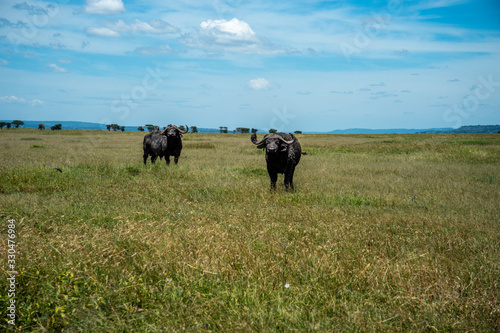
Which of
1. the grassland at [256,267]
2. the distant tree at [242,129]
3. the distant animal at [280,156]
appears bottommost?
the grassland at [256,267]

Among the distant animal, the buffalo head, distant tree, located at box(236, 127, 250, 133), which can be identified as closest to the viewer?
the buffalo head

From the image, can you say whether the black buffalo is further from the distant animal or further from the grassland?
the grassland

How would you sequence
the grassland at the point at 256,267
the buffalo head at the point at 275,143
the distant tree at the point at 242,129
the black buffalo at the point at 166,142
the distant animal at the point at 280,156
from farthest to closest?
1. the distant tree at the point at 242,129
2. the black buffalo at the point at 166,142
3. the distant animal at the point at 280,156
4. the buffalo head at the point at 275,143
5. the grassland at the point at 256,267

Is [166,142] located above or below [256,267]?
above

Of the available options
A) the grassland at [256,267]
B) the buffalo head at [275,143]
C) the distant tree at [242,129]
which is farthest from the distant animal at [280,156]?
the distant tree at [242,129]

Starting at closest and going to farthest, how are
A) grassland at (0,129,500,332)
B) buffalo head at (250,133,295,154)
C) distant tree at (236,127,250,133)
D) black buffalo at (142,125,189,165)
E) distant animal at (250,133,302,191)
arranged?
grassland at (0,129,500,332), buffalo head at (250,133,295,154), distant animal at (250,133,302,191), black buffalo at (142,125,189,165), distant tree at (236,127,250,133)

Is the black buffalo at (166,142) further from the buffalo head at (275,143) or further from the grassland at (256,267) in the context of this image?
the grassland at (256,267)

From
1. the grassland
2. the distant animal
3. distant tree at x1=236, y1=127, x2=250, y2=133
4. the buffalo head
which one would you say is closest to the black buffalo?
the distant animal

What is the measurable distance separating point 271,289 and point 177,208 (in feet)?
13.6

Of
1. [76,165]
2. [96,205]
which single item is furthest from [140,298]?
[76,165]

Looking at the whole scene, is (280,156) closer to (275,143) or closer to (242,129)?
(275,143)

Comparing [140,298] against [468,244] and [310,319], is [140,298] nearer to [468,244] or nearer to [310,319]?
[310,319]

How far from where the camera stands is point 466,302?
10.8ft

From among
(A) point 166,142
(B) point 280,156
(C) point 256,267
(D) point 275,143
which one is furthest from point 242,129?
(C) point 256,267
